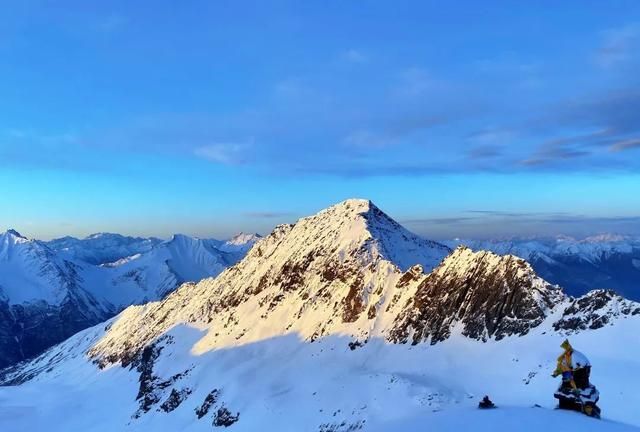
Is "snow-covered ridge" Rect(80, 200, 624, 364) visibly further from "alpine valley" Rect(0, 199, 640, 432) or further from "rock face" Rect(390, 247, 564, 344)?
"alpine valley" Rect(0, 199, 640, 432)

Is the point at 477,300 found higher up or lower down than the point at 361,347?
higher up

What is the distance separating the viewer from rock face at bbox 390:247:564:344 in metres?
67.7

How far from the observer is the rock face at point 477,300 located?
222ft

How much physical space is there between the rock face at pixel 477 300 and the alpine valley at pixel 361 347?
23cm

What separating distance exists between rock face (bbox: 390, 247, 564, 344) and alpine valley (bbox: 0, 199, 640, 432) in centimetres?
23

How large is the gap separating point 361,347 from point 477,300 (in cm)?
2160

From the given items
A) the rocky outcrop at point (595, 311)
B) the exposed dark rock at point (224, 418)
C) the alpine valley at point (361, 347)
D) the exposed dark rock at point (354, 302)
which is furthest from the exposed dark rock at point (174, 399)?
the rocky outcrop at point (595, 311)

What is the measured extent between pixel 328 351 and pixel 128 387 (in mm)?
81018

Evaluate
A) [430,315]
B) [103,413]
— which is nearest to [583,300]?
[430,315]

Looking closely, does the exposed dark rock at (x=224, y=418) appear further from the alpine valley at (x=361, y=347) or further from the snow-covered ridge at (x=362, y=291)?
the snow-covered ridge at (x=362, y=291)

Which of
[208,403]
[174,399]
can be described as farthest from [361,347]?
[174,399]

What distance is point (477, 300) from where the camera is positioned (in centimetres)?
7650

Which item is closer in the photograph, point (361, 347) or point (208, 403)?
point (361, 347)

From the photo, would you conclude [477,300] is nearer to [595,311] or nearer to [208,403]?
[595,311]
